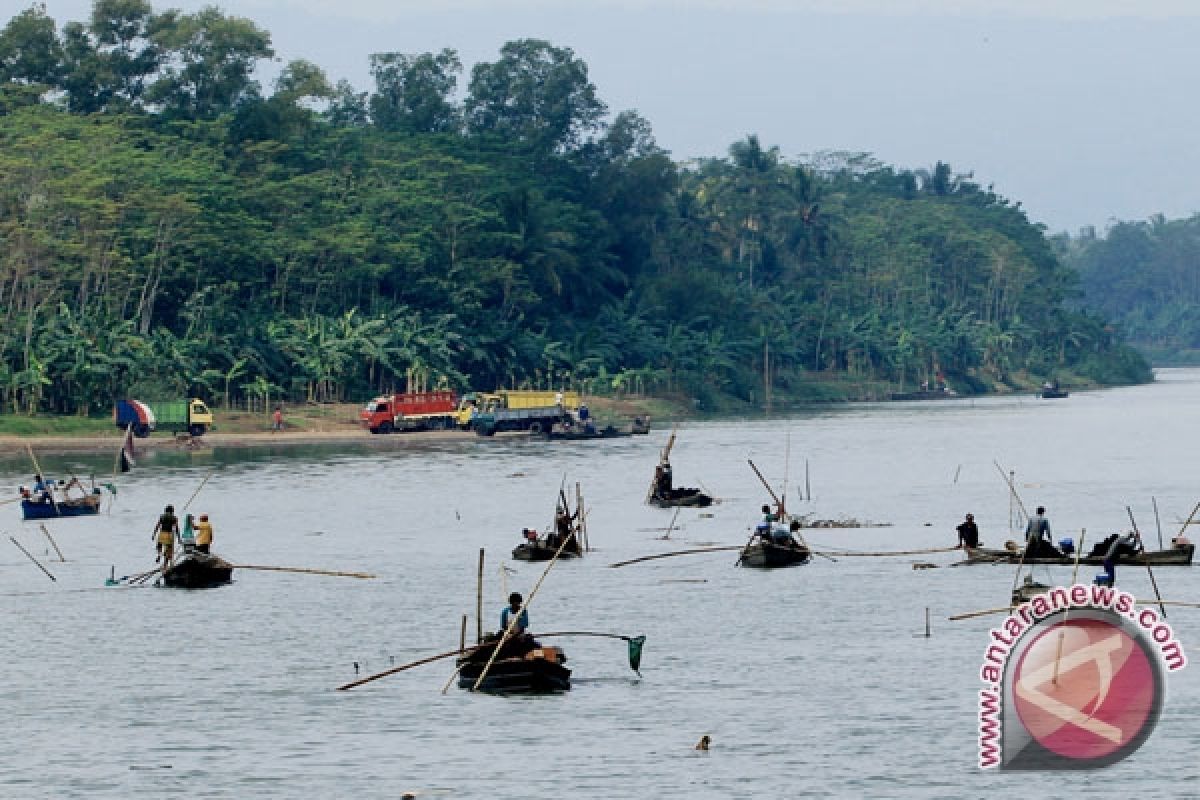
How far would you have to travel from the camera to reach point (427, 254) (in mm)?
121625

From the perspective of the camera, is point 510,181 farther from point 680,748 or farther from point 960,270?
→ point 680,748

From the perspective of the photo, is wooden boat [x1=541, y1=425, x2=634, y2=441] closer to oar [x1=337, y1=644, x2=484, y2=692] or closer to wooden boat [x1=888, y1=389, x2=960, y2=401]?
wooden boat [x1=888, y1=389, x2=960, y2=401]

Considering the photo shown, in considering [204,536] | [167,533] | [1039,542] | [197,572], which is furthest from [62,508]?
[1039,542]

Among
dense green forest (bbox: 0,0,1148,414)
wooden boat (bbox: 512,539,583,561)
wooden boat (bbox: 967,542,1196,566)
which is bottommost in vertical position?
wooden boat (bbox: 512,539,583,561)

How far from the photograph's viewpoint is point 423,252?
12206 cm

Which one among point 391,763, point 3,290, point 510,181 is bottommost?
point 391,763

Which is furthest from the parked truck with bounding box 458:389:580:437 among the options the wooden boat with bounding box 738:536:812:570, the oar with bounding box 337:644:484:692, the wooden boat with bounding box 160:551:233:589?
the oar with bounding box 337:644:484:692

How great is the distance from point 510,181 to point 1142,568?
9920 centimetres

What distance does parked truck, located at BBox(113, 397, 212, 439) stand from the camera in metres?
94.8

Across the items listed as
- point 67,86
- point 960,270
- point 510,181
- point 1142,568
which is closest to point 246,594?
point 1142,568

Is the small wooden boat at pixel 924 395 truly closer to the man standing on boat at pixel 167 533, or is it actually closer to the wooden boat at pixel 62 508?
the wooden boat at pixel 62 508

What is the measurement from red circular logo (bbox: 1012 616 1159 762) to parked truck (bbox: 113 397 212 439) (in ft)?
226

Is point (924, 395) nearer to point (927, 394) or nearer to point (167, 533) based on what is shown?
point (927, 394)

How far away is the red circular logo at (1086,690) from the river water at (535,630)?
760 mm
